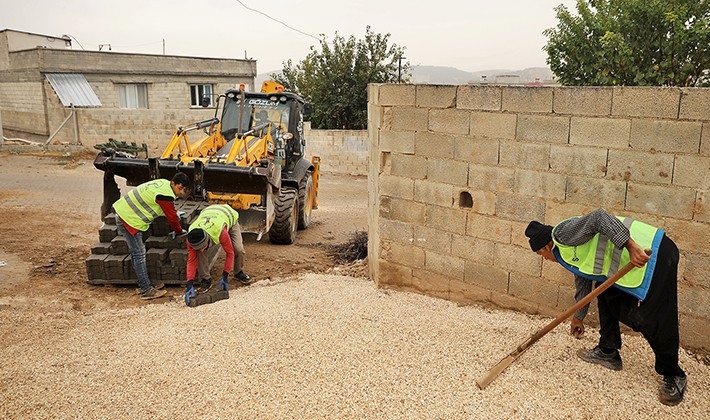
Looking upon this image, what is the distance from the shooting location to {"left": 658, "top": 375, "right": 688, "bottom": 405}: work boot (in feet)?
12.4

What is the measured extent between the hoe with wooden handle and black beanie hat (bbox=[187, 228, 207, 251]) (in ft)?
→ 11.6

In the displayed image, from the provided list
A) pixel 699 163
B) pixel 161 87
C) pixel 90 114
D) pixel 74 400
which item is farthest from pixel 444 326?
pixel 161 87

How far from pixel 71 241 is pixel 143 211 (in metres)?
3.64

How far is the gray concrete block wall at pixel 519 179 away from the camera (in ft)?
14.1

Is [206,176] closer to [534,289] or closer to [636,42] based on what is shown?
[534,289]

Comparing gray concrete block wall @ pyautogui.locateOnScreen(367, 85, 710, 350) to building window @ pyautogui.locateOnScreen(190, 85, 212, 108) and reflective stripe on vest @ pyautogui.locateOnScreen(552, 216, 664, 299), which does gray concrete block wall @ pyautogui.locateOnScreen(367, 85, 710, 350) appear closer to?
reflective stripe on vest @ pyautogui.locateOnScreen(552, 216, 664, 299)

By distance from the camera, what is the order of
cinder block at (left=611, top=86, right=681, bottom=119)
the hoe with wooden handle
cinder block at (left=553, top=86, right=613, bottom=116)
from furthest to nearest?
cinder block at (left=553, top=86, right=613, bottom=116) → cinder block at (left=611, top=86, right=681, bottom=119) → the hoe with wooden handle

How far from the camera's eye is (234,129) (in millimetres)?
10195

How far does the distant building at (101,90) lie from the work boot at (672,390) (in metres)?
19.2

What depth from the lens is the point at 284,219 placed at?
9352mm

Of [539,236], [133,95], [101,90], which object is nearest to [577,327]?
[539,236]

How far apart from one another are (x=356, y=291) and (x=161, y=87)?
22.1 metres

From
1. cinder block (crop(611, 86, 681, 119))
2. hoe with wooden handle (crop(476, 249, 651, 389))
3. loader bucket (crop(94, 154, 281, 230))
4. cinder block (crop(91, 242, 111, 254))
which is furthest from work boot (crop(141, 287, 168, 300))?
cinder block (crop(611, 86, 681, 119))

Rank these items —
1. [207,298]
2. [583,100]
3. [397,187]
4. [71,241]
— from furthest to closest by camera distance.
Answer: [71,241] → [207,298] → [397,187] → [583,100]
